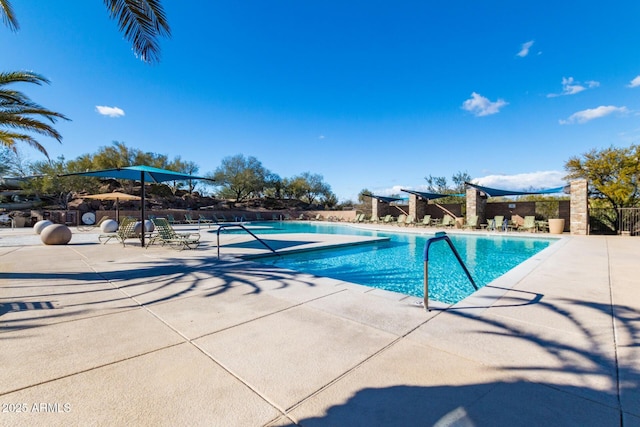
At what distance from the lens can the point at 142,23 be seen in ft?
17.6

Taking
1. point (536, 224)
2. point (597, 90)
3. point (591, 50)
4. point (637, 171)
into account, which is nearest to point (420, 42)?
point (591, 50)

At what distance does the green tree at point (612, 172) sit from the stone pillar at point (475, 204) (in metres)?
5.21

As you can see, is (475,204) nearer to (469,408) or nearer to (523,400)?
(523,400)

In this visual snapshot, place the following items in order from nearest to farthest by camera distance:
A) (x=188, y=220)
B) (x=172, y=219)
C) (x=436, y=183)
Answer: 1. (x=172, y=219)
2. (x=188, y=220)
3. (x=436, y=183)

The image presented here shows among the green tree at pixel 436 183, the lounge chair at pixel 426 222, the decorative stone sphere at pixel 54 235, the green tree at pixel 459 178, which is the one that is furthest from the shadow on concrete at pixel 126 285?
the green tree at pixel 436 183

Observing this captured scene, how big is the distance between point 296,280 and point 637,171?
1915cm

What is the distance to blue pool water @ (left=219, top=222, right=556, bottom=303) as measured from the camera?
20.7 ft

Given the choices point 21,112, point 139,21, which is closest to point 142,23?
point 139,21

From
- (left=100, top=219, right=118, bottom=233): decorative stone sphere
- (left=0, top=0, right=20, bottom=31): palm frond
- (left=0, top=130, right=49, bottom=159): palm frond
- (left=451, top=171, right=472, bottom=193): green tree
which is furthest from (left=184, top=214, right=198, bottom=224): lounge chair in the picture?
(left=451, top=171, right=472, bottom=193): green tree

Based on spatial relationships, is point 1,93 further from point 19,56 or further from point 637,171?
point 637,171

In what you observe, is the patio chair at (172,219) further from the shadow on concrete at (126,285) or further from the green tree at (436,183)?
the green tree at (436,183)

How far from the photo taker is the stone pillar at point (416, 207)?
22.8 meters

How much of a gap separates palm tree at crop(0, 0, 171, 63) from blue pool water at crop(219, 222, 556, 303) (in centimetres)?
546

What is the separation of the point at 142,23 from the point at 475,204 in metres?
18.8
